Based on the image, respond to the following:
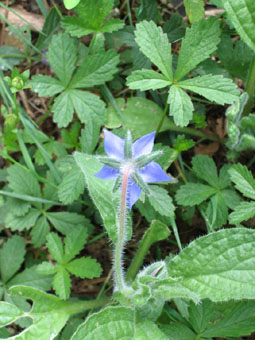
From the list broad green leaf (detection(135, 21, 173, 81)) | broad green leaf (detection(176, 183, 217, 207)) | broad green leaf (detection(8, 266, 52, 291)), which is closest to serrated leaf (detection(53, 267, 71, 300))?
broad green leaf (detection(8, 266, 52, 291))

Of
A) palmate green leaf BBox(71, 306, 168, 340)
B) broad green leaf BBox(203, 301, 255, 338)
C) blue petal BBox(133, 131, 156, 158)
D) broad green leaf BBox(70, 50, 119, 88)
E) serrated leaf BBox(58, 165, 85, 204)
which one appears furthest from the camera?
broad green leaf BBox(70, 50, 119, 88)

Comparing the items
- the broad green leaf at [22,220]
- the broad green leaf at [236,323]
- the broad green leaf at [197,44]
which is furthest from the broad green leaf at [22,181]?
the broad green leaf at [236,323]

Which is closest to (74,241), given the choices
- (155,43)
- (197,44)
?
(155,43)

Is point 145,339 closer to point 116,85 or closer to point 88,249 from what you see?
point 88,249

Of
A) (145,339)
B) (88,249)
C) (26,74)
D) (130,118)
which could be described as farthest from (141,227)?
(26,74)

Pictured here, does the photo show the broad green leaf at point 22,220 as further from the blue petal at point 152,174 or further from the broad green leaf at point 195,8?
the broad green leaf at point 195,8

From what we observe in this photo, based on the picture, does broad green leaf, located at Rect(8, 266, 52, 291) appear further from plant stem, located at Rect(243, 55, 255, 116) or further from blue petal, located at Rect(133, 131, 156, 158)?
plant stem, located at Rect(243, 55, 255, 116)
